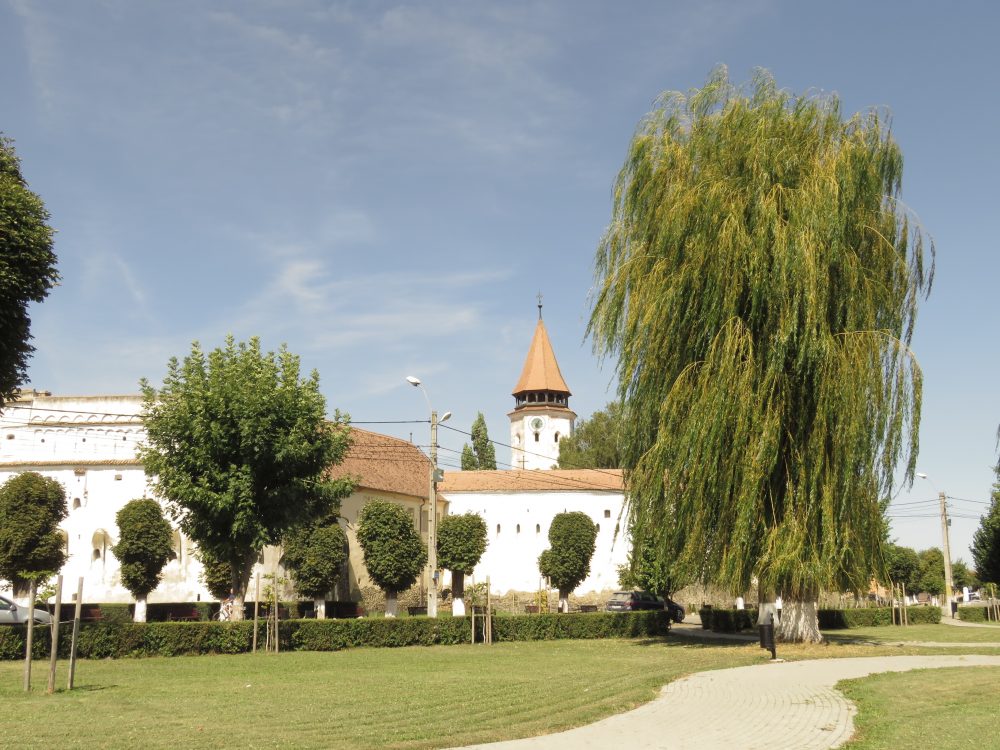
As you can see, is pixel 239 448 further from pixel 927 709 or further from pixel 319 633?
pixel 927 709

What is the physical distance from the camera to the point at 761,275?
20891mm

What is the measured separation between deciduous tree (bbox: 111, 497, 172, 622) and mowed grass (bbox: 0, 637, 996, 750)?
1529 cm

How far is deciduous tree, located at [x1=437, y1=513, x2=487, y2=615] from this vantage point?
47125 mm

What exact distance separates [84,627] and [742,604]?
3290 cm

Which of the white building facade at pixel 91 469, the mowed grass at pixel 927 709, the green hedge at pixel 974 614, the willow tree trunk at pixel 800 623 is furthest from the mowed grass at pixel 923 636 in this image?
the white building facade at pixel 91 469

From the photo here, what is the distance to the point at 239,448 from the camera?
2619 cm

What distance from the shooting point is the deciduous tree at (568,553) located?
50.5 meters

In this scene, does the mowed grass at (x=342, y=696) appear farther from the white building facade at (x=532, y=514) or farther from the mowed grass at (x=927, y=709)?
the white building facade at (x=532, y=514)

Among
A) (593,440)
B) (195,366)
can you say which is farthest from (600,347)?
(593,440)

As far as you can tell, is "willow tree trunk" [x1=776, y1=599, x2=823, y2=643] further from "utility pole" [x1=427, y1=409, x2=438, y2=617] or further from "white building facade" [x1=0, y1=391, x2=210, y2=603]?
"white building facade" [x1=0, y1=391, x2=210, y2=603]

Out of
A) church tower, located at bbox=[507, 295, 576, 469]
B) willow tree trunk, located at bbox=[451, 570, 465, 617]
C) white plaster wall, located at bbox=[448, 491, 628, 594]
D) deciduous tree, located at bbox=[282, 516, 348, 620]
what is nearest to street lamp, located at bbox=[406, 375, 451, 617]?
deciduous tree, located at bbox=[282, 516, 348, 620]

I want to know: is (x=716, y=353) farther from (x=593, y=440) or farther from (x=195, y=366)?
(x=593, y=440)

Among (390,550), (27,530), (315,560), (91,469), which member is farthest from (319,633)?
(91,469)

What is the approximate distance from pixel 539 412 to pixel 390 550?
170 feet
